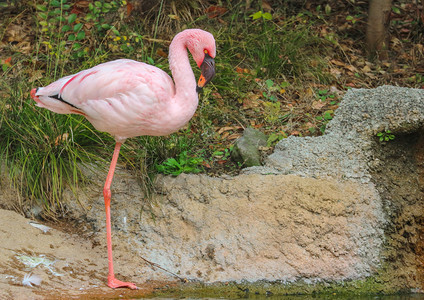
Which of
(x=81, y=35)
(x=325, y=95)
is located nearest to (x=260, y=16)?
(x=325, y=95)

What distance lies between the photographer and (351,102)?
5203mm

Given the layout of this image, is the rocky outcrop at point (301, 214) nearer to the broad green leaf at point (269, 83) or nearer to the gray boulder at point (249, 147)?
the gray boulder at point (249, 147)

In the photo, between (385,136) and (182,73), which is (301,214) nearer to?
(385,136)

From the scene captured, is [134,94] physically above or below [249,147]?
above

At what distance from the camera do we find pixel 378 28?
7004mm

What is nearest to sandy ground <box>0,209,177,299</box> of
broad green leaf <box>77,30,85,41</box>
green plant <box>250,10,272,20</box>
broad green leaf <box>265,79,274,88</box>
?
broad green leaf <box>77,30,85,41</box>

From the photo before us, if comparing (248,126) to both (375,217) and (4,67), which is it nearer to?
(375,217)

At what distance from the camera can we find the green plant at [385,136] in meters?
4.86

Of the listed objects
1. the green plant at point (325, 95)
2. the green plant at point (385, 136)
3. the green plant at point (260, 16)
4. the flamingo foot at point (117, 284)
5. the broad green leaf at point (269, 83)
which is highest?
the green plant at point (260, 16)

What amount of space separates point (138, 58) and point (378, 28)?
113 inches

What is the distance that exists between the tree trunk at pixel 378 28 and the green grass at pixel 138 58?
22.6 inches

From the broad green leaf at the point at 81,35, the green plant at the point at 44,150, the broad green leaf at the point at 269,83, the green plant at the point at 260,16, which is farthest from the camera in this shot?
the green plant at the point at 260,16

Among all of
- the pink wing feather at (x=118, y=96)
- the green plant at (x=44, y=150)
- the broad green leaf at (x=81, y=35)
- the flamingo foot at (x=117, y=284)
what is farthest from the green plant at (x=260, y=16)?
the flamingo foot at (x=117, y=284)

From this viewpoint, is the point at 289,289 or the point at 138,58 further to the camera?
the point at 138,58
